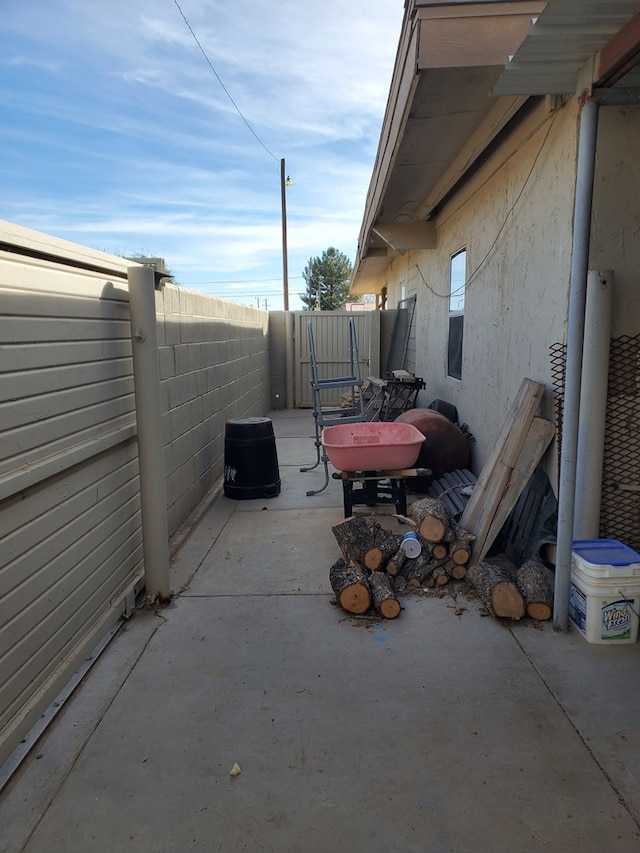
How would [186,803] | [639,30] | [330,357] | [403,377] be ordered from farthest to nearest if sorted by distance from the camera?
[330,357]
[403,377]
[639,30]
[186,803]

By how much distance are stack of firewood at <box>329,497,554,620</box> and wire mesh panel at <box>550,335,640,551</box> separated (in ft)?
1.77

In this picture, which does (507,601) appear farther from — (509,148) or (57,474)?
(509,148)

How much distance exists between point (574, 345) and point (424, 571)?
1.65 m

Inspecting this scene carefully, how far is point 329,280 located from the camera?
5166 cm

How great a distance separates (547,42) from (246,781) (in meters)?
3.18

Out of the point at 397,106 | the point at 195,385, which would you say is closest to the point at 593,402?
the point at 397,106

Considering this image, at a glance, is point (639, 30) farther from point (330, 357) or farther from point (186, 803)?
point (330, 357)

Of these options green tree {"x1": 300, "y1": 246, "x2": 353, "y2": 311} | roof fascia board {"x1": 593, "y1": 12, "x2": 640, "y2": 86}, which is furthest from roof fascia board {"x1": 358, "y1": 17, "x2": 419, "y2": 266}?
green tree {"x1": 300, "y1": 246, "x2": 353, "y2": 311}

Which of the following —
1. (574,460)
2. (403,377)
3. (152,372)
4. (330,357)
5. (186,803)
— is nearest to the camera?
(186,803)

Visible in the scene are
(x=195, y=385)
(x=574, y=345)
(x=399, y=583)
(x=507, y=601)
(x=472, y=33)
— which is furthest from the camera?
(x=195, y=385)

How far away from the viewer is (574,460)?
3.00 meters

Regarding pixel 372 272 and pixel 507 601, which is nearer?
pixel 507 601

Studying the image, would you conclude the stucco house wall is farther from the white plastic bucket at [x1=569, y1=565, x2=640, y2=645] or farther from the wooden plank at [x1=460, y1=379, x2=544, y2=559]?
the white plastic bucket at [x1=569, y1=565, x2=640, y2=645]

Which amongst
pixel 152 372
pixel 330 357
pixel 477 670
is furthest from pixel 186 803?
pixel 330 357
